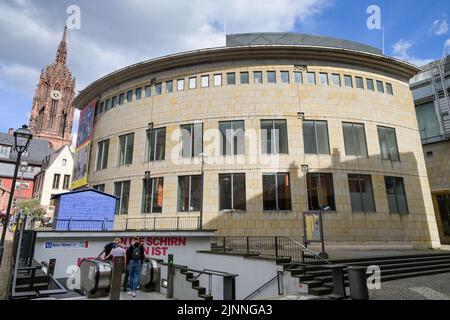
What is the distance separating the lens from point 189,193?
68.0 feet

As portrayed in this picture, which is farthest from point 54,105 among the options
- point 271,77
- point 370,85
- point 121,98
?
point 370,85

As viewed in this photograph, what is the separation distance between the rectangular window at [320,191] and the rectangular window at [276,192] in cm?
163

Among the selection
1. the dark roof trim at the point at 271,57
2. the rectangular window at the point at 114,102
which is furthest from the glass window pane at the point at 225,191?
the rectangular window at the point at 114,102

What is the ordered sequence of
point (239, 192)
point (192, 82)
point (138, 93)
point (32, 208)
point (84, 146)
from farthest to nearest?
point (32, 208)
point (84, 146)
point (138, 93)
point (192, 82)
point (239, 192)

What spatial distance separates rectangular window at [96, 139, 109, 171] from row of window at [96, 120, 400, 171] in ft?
17.1

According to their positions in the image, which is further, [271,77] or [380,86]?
[380,86]

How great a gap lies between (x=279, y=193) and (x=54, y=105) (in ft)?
333

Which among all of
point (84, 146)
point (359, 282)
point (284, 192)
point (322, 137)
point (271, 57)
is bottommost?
point (359, 282)

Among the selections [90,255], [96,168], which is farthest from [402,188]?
[96,168]

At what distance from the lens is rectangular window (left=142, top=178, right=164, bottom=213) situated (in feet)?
70.0

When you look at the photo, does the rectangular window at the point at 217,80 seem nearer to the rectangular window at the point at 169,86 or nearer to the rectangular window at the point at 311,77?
the rectangular window at the point at 169,86

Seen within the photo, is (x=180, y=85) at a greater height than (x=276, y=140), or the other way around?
(x=180, y=85)

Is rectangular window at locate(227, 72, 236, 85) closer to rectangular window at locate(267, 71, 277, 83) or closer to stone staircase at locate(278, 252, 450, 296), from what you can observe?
rectangular window at locate(267, 71, 277, 83)

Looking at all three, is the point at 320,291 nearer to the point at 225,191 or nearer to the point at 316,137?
the point at 225,191
